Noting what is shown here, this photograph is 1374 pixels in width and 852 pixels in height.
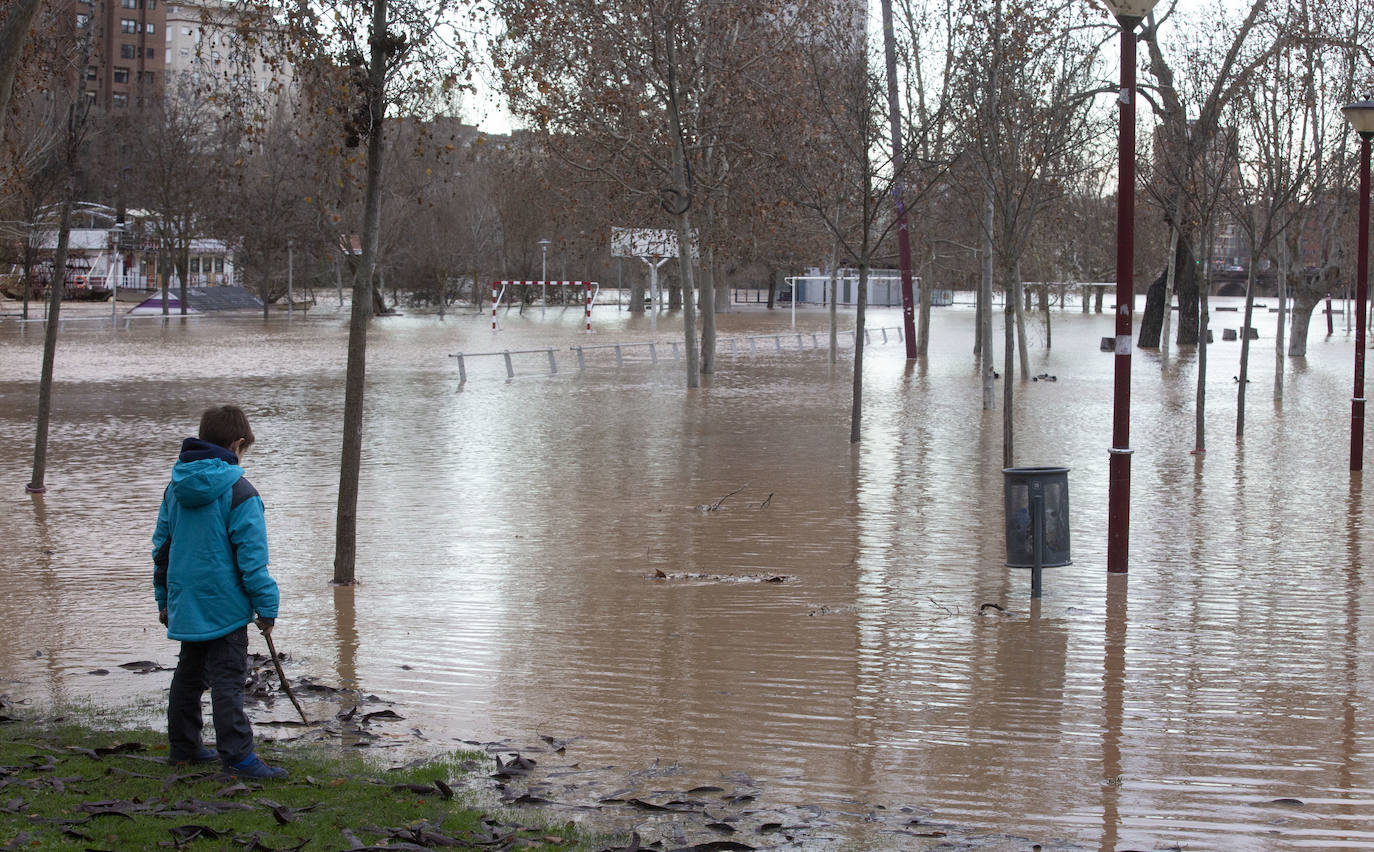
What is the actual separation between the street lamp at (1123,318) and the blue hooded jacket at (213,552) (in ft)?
19.6

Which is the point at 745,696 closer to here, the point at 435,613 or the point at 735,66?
the point at 435,613

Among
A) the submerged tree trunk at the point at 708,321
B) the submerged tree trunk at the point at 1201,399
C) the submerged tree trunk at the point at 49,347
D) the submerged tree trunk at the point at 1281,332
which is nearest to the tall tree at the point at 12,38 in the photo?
the submerged tree trunk at the point at 49,347

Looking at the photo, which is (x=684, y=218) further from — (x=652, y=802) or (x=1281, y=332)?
(x=652, y=802)

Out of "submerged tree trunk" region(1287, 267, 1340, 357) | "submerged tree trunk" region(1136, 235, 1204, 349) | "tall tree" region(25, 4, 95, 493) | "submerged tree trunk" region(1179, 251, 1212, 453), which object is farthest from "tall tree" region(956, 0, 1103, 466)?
"submerged tree trunk" region(1136, 235, 1204, 349)

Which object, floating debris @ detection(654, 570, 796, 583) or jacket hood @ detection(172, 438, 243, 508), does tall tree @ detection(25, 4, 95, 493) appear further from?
jacket hood @ detection(172, 438, 243, 508)

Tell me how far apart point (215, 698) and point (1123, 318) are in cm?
662

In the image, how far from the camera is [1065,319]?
6975 cm

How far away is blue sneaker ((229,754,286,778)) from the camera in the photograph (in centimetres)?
530

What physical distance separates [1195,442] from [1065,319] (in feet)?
174

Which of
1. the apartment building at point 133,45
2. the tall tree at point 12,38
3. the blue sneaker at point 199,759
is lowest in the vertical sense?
the blue sneaker at point 199,759

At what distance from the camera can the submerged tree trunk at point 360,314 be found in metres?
9.41

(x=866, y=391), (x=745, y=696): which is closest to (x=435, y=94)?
(x=745, y=696)

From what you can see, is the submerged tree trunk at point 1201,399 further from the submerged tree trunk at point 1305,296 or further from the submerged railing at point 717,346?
the submerged tree trunk at point 1305,296

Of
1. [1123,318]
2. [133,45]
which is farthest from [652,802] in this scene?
[133,45]
